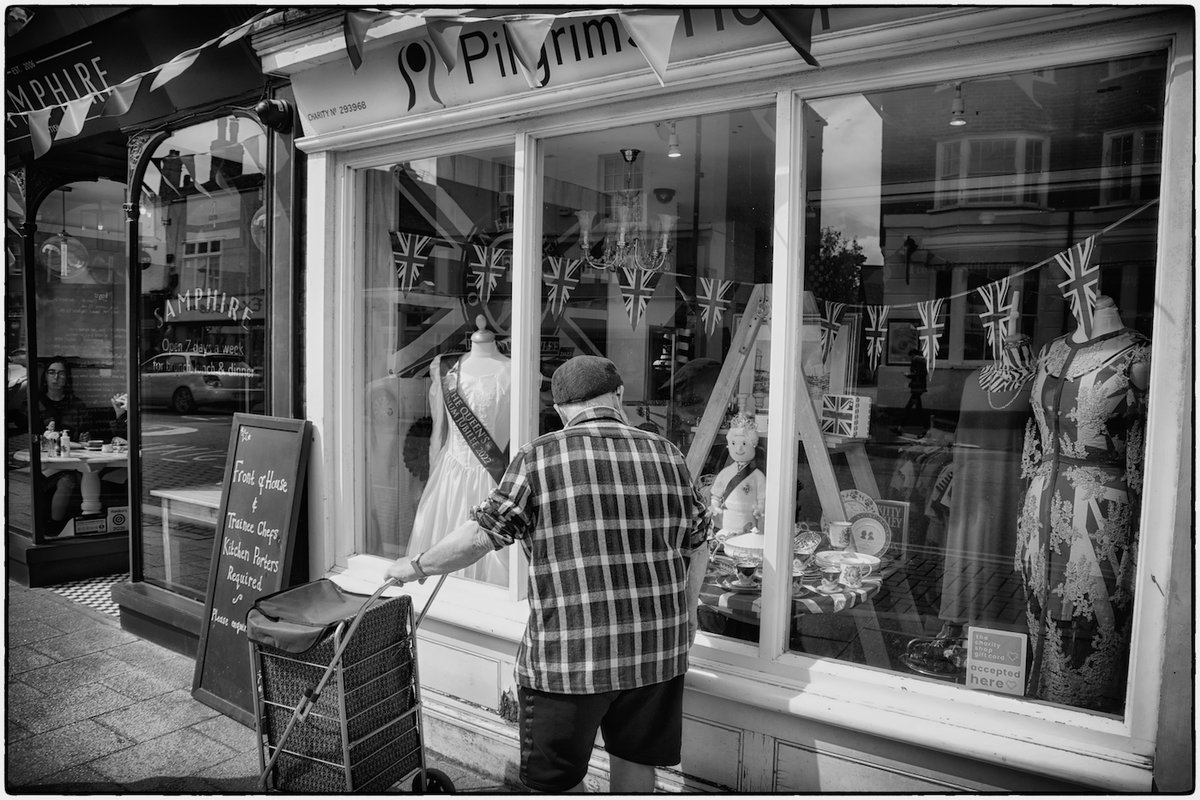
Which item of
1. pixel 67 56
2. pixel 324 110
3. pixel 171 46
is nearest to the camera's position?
pixel 324 110

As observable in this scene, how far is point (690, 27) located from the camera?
113 inches

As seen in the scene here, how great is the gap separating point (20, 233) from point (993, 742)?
7003mm

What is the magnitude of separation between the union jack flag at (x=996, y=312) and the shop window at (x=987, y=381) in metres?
0.01

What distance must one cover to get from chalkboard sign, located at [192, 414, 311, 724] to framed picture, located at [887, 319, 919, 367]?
277cm

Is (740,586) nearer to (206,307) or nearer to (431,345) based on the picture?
(431,345)

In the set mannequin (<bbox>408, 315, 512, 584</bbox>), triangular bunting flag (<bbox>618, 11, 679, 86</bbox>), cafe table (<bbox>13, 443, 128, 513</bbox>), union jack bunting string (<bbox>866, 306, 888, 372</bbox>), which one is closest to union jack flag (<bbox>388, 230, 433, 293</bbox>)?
mannequin (<bbox>408, 315, 512, 584</bbox>)

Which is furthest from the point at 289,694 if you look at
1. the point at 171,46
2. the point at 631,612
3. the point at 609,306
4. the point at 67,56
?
the point at 67,56

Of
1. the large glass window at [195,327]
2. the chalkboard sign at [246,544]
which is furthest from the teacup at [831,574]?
the large glass window at [195,327]

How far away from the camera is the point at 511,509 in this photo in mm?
2439

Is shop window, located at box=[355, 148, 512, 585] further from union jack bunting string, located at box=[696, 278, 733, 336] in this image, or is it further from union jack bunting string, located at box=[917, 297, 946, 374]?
union jack bunting string, located at box=[917, 297, 946, 374]

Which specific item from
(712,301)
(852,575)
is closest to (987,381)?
(852,575)

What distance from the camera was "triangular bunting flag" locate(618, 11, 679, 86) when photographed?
2605mm

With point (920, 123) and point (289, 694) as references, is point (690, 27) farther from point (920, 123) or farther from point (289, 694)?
point (289, 694)

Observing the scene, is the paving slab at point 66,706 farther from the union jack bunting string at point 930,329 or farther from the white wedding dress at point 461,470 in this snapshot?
the union jack bunting string at point 930,329
